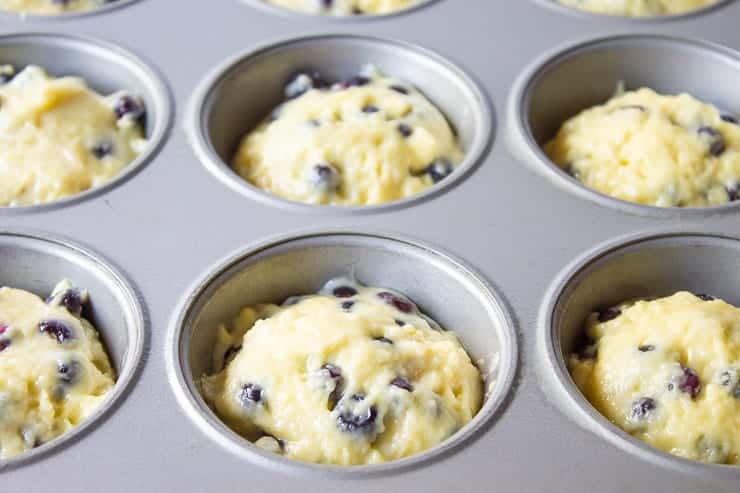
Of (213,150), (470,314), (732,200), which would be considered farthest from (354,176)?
(732,200)

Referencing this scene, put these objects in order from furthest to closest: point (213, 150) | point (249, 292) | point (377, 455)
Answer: point (213, 150) → point (249, 292) → point (377, 455)

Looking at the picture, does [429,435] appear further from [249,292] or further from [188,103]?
Answer: [188,103]

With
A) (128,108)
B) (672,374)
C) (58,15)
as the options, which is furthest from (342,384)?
(58,15)

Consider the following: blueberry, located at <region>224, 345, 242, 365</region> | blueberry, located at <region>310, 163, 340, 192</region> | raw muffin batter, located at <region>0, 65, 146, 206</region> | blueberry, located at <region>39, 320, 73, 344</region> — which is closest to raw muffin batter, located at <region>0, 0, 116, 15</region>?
raw muffin batter, located at <region>0, 65, 146, 206</region>

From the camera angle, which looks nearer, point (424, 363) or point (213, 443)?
point (213, 443)

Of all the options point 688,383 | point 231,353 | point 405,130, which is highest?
point 405,130

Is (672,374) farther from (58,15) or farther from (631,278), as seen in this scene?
(58,15)

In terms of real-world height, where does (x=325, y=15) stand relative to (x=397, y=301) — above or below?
above

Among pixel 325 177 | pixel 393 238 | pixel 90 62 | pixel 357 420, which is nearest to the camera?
pixel 357 420
